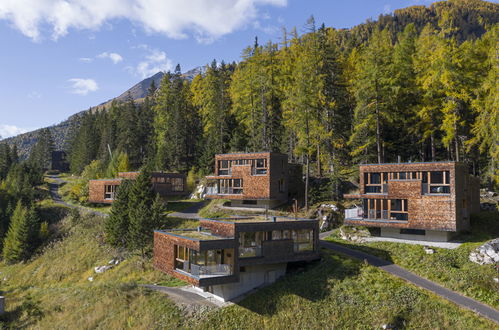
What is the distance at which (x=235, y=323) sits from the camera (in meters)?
24.7

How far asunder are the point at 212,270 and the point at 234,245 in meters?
2.14

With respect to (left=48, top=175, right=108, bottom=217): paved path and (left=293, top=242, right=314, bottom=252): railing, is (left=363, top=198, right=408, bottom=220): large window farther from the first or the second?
(left=48, top=175, right=108, bottom=217): paved path

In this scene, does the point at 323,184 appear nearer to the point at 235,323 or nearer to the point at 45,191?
the point at 235,323

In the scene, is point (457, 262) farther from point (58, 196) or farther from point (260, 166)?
point (58, 196)

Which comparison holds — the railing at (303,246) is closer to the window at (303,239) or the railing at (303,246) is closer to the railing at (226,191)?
the window at (303,239)

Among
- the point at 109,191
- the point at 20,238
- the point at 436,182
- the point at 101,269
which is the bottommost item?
the point at 101,269

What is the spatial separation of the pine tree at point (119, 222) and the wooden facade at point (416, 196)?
2301cm

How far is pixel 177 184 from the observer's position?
55.7 m

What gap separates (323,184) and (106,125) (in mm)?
62321

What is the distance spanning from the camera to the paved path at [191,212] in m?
47.9

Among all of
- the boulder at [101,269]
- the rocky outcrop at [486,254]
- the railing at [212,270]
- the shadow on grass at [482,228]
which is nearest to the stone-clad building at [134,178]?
the boulder at [101,269]

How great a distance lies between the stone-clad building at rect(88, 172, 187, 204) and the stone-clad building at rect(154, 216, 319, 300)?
2380 centimetres

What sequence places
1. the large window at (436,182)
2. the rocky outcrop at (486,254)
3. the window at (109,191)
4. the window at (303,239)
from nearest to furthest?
1. the rocky outcrop at (486,254)
2. the window at (303,239)
3. the large window at (436,182)
4. the window at (109,191)

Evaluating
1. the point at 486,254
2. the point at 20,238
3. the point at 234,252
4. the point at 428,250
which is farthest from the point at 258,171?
the point at 20,238
